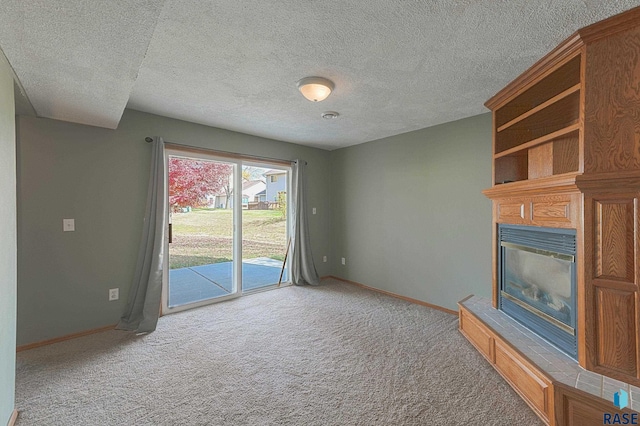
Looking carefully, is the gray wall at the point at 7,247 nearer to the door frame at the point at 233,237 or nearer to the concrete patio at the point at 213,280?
the door frame at the point at 233,237

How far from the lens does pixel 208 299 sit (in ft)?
12.7

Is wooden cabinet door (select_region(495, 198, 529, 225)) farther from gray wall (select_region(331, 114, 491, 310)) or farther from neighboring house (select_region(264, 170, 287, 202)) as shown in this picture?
neighboring house (select_region(264, 170, 287, 202))

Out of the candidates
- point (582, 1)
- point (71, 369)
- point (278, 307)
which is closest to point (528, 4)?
point (582, 1)

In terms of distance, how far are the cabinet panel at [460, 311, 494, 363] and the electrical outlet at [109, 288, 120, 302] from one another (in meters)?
3.84

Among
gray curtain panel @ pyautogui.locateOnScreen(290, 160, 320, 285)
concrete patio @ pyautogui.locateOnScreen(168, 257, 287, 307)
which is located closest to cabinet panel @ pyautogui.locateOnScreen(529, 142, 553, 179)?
gray curtain panel @ pyautogui.locateOnScreen(290, 160, 320, 285)

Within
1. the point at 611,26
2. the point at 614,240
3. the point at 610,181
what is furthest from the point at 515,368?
the point at 611,26

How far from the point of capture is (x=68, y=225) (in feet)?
9.37

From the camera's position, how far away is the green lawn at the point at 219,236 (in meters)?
3.70

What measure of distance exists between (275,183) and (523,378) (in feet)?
13.1

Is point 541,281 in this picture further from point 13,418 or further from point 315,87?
point 13,418

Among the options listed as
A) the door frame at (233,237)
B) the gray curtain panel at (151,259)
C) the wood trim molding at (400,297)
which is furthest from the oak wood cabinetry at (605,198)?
the gray curtain panel at (151,259)

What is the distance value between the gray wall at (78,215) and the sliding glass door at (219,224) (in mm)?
412

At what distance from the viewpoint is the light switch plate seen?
2.84 metres

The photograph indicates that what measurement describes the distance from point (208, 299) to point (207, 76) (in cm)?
289
